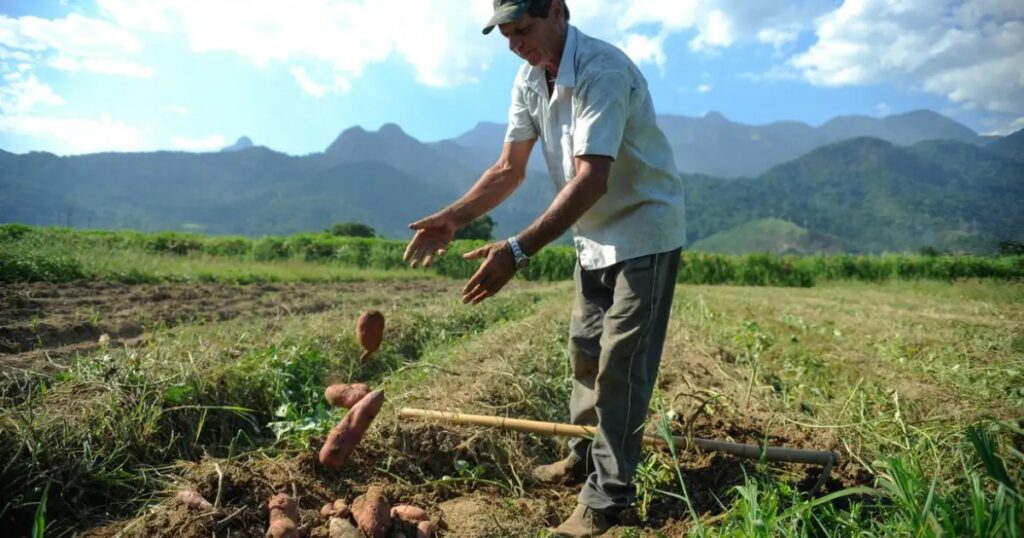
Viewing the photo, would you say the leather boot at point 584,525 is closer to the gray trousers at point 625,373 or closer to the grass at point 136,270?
the gray trousers at point 625,373

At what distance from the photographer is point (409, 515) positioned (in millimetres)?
2178

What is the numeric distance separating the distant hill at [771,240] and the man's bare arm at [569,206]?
10181cm

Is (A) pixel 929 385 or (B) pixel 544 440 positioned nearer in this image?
(B) pixel 544 440

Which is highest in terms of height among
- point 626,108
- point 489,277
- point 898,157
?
point 898,157

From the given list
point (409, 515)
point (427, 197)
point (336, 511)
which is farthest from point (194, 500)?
point (427, 197)

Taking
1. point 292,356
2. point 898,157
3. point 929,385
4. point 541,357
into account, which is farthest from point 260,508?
point 898,157

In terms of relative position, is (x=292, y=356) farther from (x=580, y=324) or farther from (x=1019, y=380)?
(x=1019, y=380)

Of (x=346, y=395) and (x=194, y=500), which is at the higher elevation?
(x=346, y=395)

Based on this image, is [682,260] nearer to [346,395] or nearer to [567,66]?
[346,395]

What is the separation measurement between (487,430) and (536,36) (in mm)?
1774

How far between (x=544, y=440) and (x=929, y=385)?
2422 millimetres

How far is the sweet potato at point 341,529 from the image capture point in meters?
1.99

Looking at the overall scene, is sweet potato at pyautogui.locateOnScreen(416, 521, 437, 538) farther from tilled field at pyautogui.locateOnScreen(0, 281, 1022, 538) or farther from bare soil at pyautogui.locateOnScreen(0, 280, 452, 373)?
bare soil at pyautogui.locateOnScreen(0, 280, 452, 373)

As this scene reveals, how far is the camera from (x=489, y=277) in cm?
207
